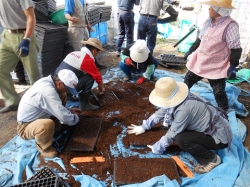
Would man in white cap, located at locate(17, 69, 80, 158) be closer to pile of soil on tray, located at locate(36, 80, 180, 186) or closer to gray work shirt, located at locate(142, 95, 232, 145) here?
pile of soil on tray, located at locate(36, 80, 180, 186)

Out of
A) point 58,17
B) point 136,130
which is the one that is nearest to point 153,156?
point 136,130

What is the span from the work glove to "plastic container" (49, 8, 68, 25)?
3.52 m

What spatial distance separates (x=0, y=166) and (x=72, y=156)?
0.79 metres

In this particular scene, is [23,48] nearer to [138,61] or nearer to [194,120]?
[138,61]

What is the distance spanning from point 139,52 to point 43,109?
202 cm

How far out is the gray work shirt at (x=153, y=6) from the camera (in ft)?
15.0

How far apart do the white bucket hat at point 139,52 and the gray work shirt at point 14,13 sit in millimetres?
1762

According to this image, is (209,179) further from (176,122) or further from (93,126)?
(93,126)

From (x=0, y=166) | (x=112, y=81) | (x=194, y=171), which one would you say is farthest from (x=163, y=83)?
(x=112, y=81)

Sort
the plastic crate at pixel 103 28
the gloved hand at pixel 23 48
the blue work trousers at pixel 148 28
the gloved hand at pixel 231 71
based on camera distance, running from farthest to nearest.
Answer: the plastic crate at pixel 103 28 < the blue work trousers at pixel 148 28 < the gloved hand at pixel 23 48 < the gloved hand at pixel 231 71

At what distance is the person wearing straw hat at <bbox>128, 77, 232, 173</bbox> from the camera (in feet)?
6.29

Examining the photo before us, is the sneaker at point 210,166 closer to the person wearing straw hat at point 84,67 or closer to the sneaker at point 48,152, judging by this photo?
the sneaker at point 48,152

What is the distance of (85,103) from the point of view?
126 inches

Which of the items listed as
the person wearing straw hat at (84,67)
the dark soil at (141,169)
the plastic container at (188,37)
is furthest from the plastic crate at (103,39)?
the dark soil at (141,169)
